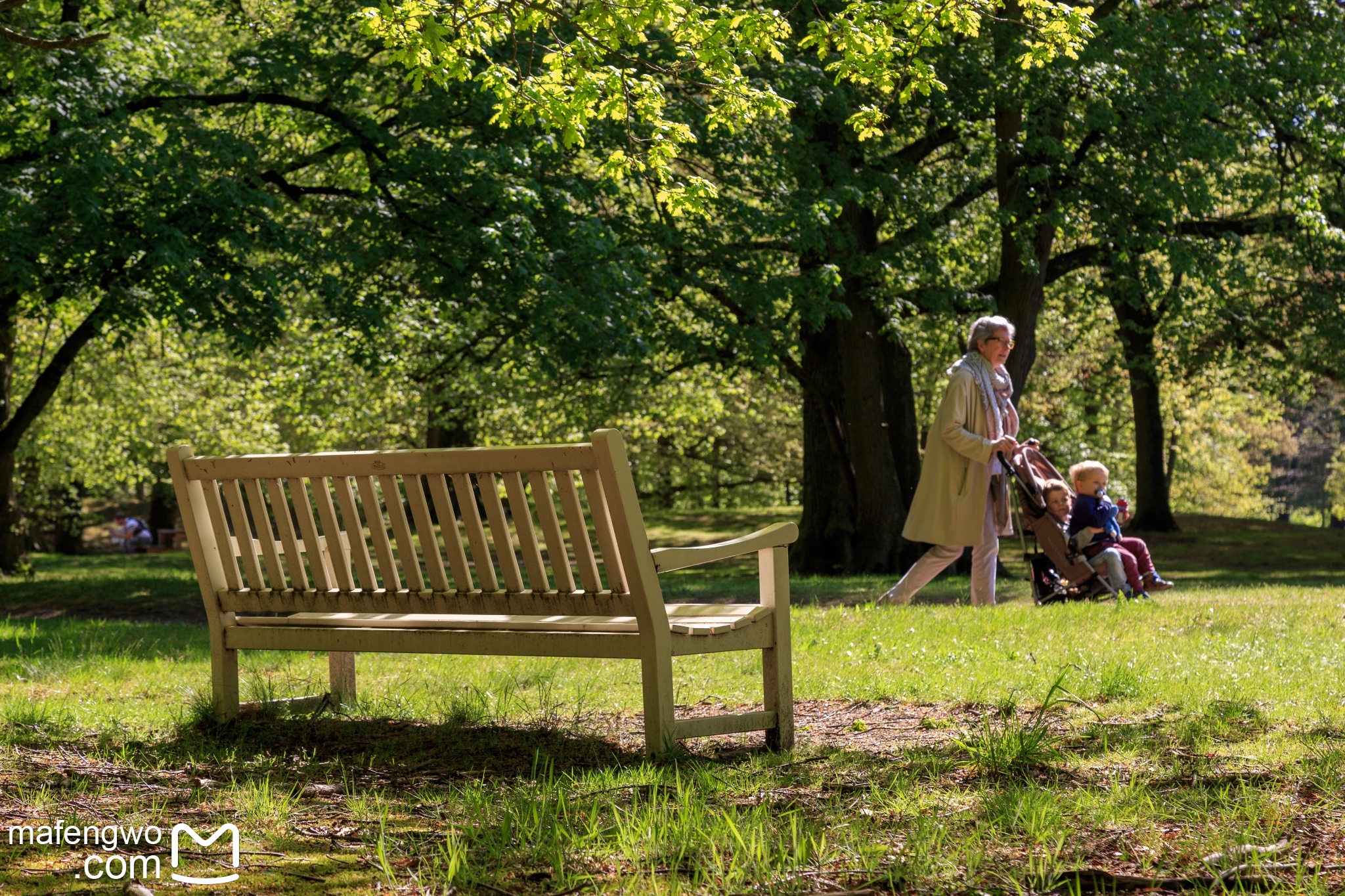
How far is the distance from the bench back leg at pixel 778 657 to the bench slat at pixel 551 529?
69 centimetres

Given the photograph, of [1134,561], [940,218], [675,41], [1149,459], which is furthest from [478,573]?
[1149,459]

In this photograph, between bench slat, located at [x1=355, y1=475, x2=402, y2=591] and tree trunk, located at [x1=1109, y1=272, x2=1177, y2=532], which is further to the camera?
tree trunk, located at [x1=1109, y1=272, x2=1177, y2=532]

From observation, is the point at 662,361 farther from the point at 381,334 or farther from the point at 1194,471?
the point at 1194,471

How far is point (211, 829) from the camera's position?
3.36 meters

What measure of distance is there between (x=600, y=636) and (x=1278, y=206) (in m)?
15.7

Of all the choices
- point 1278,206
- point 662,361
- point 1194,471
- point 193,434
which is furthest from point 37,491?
point 1194,471

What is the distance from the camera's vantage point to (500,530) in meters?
4.45

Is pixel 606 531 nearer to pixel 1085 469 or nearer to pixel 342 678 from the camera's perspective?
pixel 342 678

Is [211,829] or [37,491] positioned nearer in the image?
[211,829]

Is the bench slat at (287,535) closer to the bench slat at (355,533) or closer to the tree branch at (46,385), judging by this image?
the bench slat at (355,533)

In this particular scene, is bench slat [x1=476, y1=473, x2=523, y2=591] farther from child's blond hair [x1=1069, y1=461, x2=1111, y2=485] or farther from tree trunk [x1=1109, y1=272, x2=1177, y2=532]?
tree trunk [x1=1109, y1=272, x2=1177, y2=532]

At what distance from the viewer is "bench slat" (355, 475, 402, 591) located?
4.57 m

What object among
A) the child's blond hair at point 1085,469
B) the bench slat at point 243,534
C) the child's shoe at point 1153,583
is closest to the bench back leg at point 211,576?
the bench slat at point 243,534

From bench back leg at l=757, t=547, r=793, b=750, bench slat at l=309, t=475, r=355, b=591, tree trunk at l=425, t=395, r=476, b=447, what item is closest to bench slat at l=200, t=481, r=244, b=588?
bench slat at l=309, t=475, r=355, b=591
